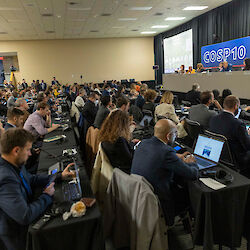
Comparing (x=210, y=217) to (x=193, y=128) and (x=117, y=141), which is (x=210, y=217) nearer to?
(x=117, y=141)

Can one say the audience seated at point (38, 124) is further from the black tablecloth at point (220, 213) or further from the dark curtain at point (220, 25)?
the dark curtain at point (220, 25)

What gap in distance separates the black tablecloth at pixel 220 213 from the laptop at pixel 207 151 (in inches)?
13.1

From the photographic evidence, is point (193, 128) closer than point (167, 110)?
Yes

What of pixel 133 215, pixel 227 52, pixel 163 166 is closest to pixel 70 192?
pixel 133 215

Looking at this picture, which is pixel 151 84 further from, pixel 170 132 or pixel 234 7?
pixel 170 132

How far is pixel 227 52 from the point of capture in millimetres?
10828

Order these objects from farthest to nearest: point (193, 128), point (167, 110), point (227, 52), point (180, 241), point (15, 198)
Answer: point (227, 52), point (167, 110), point (193, 128), point (180, 241), point (15, 198)

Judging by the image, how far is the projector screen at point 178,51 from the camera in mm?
14492

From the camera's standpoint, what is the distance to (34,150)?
135 inches

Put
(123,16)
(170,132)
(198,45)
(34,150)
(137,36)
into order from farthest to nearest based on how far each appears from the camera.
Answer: (137,36) < (198,45) < (123,16) < (34,150) < (170,132)

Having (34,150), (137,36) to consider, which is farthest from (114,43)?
(34,150)

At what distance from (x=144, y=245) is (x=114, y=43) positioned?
750 inches

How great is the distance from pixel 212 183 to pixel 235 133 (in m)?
1.16

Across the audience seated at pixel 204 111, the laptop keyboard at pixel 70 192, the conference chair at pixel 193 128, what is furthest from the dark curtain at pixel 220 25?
the laptop keyboard at pixel 70 192
